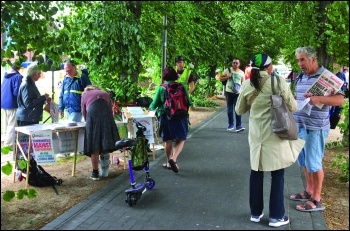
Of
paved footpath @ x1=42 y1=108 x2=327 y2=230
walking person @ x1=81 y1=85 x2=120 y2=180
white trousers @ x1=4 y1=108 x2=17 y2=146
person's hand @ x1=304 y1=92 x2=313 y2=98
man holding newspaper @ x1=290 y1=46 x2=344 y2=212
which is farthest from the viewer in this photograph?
white trousers @ x1=4 y1=108 x2=17 y2=146

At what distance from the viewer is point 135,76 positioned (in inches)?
353

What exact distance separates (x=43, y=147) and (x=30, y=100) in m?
1.13

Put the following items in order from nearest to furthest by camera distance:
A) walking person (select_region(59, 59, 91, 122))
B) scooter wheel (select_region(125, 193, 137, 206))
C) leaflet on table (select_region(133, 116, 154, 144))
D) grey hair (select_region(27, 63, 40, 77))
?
scooter wheel (select_region(125, 193, 137, 206)) → grey hair (select_region(27, 63, 40, 77)) → leaflet on table (select_region(133, 116, 154, 144)) → walking person (select_region(59, 59, 91, 122))

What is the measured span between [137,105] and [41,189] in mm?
2851

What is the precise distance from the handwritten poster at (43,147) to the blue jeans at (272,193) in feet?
9.68

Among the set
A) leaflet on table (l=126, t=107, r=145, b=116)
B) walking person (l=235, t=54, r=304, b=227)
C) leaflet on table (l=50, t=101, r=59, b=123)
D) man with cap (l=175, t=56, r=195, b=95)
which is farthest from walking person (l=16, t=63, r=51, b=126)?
walking person (l=235, t=54, r=304, b=227)

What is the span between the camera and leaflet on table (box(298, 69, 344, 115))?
4.74 m

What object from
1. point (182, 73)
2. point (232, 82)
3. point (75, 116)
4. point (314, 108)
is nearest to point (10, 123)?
point (75, 116)

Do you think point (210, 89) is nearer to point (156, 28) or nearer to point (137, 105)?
point (156, 28)

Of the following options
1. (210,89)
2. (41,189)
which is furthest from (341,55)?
(210,89)

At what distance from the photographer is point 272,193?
455 cm

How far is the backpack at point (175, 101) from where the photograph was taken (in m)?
6.70

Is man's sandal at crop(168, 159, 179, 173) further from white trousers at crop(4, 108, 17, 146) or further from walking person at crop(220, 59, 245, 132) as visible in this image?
walking person at crop(220, 59, 245, 132)

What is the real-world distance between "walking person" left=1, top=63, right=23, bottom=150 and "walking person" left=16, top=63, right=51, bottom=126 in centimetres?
100
